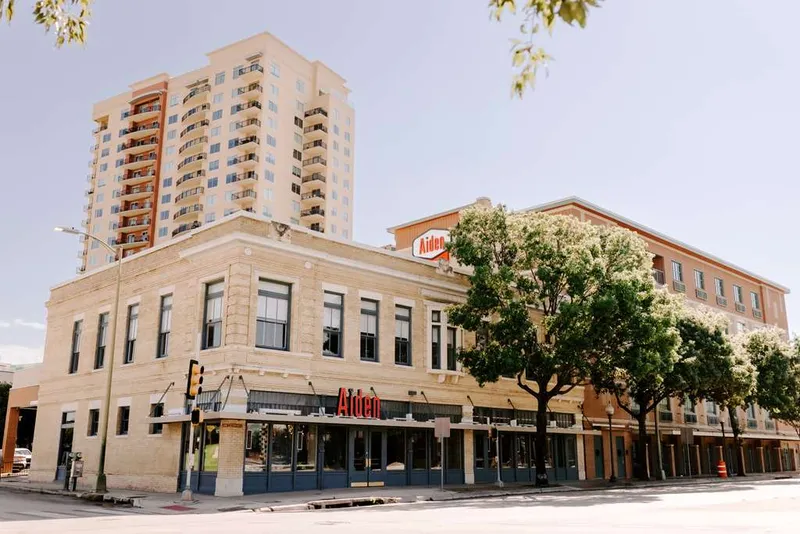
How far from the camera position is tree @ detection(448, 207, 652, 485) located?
94.8 ft

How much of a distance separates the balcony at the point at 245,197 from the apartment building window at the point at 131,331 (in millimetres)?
50639

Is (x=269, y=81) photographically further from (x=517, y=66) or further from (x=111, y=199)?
(x=517, y=66)

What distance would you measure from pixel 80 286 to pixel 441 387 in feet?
59.1

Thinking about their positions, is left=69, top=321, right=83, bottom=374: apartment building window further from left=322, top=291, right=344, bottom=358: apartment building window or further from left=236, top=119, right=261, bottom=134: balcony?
left=236, top=119, right=261, bottom=134: balcony

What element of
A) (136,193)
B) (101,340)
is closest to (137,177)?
(136,193)

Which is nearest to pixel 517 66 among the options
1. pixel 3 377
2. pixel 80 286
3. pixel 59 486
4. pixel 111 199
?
pixel 59 486

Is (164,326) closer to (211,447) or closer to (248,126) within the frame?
(211,447)

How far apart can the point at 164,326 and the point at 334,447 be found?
853 centimetres

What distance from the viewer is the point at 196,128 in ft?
286

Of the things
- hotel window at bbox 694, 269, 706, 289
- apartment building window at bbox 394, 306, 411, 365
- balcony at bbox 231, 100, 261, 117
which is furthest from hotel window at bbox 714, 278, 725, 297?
balcony at bbox 231, 100, 261, 117

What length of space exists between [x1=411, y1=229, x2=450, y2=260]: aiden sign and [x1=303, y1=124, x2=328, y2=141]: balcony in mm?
48167

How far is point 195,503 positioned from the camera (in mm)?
21734

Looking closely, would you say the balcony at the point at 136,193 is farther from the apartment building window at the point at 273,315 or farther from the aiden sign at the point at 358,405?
the aiden sign at the point at 358,405

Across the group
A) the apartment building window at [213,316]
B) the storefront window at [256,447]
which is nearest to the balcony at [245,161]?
the apartment building window at [213,316]
